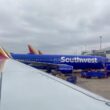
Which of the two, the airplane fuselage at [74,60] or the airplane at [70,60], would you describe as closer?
the airplane at [70,60]

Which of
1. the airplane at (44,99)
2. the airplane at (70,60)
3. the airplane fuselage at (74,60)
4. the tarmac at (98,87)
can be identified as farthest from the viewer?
the airplane fuselage at (74,60)

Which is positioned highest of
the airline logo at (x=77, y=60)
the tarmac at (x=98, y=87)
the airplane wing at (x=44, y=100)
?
the airline logo at (x=77, y=60)

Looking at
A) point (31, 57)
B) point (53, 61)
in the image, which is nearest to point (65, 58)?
point (53, 61)

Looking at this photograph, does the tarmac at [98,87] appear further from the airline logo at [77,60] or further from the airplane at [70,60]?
the airline logo at [77,60]

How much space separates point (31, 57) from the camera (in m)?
37.9

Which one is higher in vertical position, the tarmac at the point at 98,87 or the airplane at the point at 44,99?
the airplane at the point at 44,99

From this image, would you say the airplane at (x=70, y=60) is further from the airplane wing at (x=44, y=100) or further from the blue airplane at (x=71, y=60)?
the airplane wing at (x=44, y=100)

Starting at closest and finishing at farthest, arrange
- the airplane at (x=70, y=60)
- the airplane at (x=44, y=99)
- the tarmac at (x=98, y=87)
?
1. the airplane at (x=44, y=99)
2. the tarmac at (x=98, y=87)
3. the airplane at (x=70, y=60)

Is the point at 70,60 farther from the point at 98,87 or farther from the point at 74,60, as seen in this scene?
the point at 98,87

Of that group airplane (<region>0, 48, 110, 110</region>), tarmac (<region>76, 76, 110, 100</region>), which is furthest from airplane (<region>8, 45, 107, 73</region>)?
airplane (<region>0, 48, 110, 110</region>)

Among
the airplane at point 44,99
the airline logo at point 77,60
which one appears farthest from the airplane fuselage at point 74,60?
the airplane at point 44,99

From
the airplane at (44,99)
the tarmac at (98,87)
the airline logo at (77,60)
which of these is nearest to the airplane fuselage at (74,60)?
the airline logo at (77,60)

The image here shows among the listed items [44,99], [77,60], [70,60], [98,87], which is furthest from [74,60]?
[44,99]

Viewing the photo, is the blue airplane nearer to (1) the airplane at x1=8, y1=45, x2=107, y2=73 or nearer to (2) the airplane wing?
(1) the airplane at x1=8, y1=45, x2=107, y2=73
